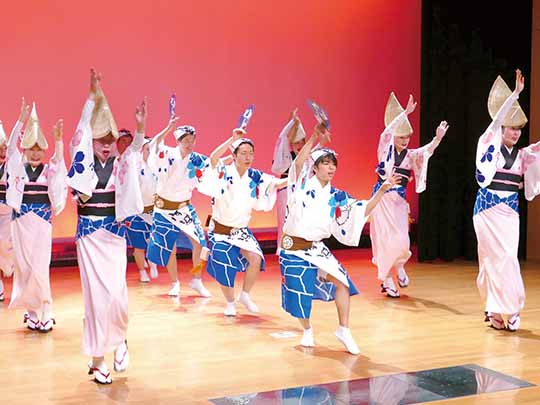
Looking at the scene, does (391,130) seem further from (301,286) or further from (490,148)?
(301,286)

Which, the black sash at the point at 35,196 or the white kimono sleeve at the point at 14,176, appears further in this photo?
the black sash at the point at 35,196

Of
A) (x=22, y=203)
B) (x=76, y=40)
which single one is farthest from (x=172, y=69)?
(x=22, y=203)

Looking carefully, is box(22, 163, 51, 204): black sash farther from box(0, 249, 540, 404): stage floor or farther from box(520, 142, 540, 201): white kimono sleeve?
box(520, 142, 540, 201): white kimono sleeve

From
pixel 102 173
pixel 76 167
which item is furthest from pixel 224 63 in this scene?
pixel 76 167

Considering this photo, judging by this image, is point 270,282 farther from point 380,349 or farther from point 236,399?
point 236,399

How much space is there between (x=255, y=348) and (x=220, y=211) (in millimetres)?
1225

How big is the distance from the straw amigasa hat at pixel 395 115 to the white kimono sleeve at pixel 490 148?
108 centimetres

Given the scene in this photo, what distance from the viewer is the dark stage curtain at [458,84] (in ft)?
30.5

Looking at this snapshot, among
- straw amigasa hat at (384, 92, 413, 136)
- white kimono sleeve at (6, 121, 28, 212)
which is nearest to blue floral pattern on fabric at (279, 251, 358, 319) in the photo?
white kimono sleeve at (6, 121, 28, 212)

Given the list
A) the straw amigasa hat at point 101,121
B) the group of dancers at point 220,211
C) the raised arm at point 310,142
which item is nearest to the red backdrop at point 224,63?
the group of dancers at point 220,211

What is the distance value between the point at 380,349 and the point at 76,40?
4575 mm

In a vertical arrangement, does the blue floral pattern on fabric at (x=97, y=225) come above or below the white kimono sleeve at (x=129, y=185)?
below

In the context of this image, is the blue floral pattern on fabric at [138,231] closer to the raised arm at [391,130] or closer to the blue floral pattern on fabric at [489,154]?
the raised arm at [391,130]

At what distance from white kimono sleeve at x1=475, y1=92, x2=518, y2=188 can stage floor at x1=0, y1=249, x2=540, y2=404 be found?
41.7 inches
